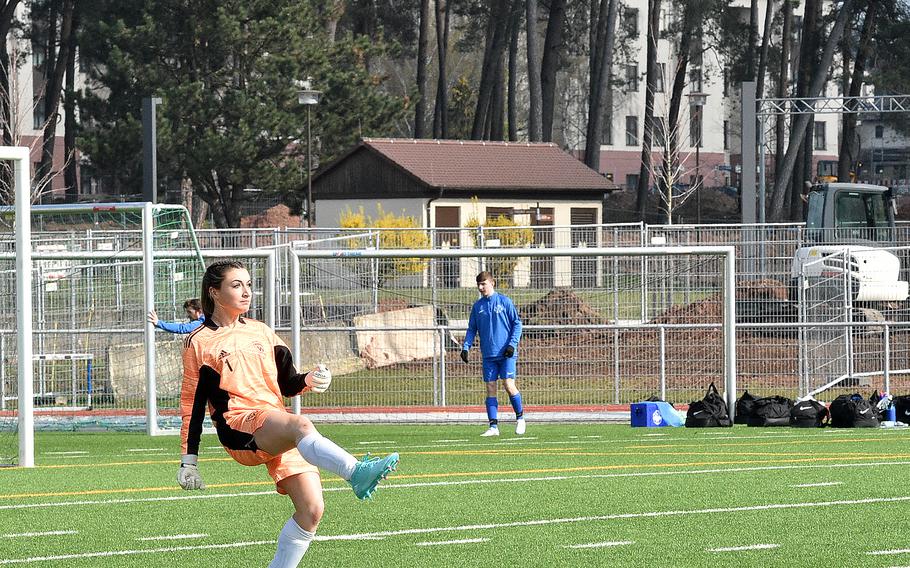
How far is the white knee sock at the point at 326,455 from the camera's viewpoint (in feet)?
19.4

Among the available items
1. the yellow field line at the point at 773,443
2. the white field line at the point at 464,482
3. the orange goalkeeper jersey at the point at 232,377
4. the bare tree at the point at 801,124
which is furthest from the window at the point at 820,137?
the orange goalkeeper jersey at the point at 232,377

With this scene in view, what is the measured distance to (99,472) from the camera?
12766 millimetres

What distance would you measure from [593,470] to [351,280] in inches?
353

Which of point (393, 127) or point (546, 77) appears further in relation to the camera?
point (546, 77)

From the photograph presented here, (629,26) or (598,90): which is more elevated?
(629,26)

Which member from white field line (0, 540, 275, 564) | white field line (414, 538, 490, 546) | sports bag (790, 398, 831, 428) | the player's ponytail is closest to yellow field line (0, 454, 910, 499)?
white field line (0, 540, 275, 564)

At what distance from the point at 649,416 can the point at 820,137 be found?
292ft

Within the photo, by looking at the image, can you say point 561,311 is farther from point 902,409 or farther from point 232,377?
point 232,377

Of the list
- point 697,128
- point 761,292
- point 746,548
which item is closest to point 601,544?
point 746,548

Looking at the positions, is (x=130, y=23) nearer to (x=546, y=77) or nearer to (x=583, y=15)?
(x=546, y=77)

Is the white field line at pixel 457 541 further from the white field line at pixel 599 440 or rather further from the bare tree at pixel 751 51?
the bare tree at pixel 751 51

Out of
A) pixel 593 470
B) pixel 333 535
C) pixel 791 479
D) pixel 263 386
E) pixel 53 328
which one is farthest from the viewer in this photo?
pixel 53 328

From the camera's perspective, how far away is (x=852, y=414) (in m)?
16.8

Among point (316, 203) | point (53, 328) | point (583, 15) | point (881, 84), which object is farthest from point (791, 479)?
point (583, 15)
